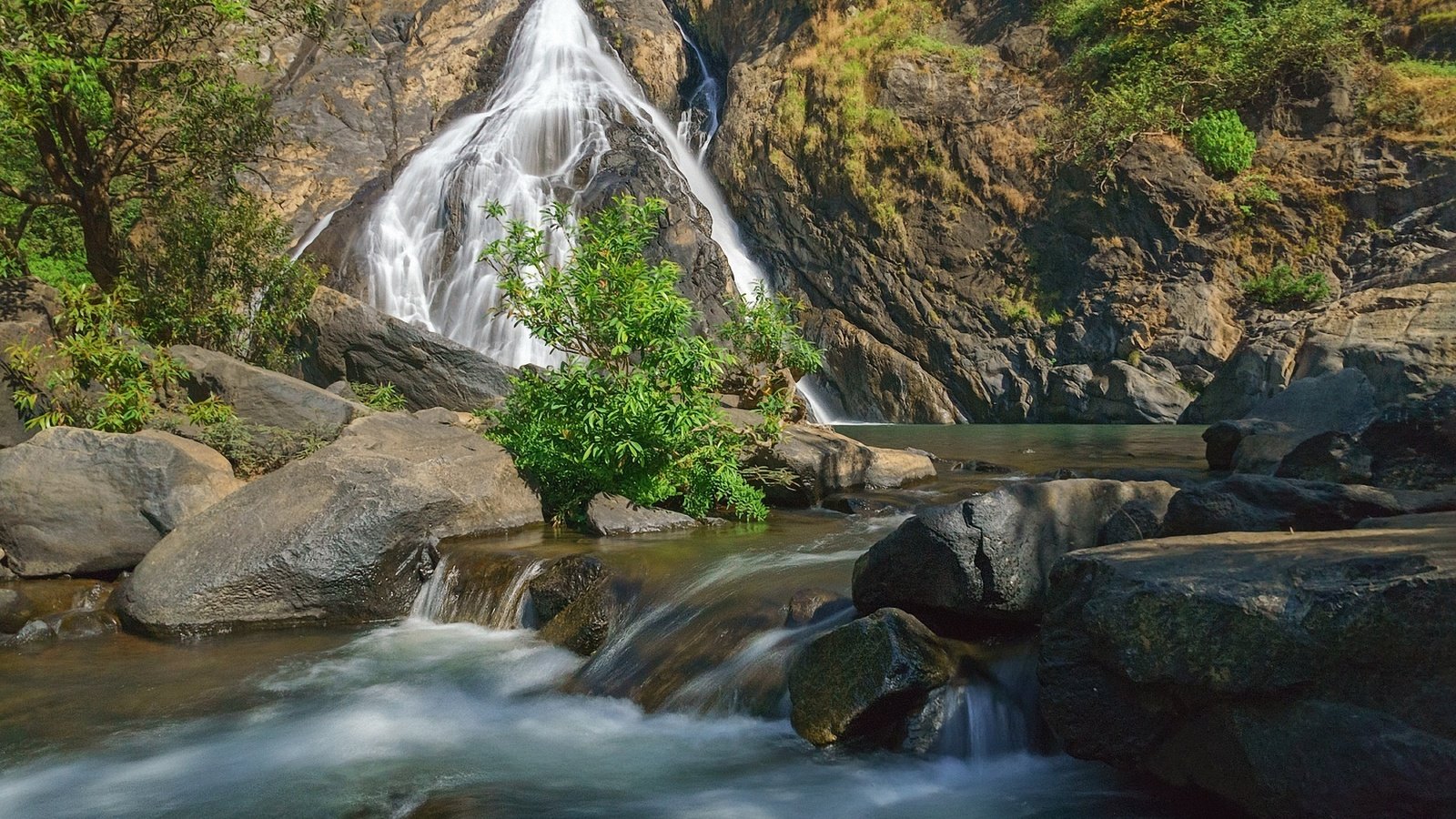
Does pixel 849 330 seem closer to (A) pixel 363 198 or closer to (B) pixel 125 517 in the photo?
(A) pixel 363 198

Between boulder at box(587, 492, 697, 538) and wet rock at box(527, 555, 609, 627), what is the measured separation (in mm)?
1637

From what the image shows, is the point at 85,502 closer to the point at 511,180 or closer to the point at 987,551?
the point at 987,551

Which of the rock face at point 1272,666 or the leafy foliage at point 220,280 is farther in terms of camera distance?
the leafy foliage at point 220,280

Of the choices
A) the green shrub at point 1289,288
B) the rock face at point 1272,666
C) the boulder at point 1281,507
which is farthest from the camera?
the green shrub at point 1289,288

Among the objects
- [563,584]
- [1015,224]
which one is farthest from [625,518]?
[1015,224]

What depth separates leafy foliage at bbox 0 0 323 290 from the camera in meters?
9.77

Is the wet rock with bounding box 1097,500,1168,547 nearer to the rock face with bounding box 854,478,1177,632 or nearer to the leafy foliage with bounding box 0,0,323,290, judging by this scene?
the rock face with bounding box 854,478,1177,632

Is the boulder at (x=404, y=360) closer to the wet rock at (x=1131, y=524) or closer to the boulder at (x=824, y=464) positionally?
the boulder at (x=824, y=464)

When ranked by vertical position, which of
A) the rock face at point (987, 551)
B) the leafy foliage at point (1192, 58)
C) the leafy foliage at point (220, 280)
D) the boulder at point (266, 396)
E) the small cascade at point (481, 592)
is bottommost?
the small cascade at point (481, 592)

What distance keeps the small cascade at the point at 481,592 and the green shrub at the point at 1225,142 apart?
20.6 meters

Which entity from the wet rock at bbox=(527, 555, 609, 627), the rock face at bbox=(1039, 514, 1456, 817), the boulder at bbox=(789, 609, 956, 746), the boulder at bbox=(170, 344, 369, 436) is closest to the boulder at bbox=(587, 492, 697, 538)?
the wet rock at bbox=(527, 555, 609, 627)

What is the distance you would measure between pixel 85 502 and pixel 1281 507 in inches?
359

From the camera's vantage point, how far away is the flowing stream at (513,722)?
177 inches

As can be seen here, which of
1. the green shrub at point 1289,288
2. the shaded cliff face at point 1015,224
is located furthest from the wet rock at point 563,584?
the green shrub at point 1289,288
